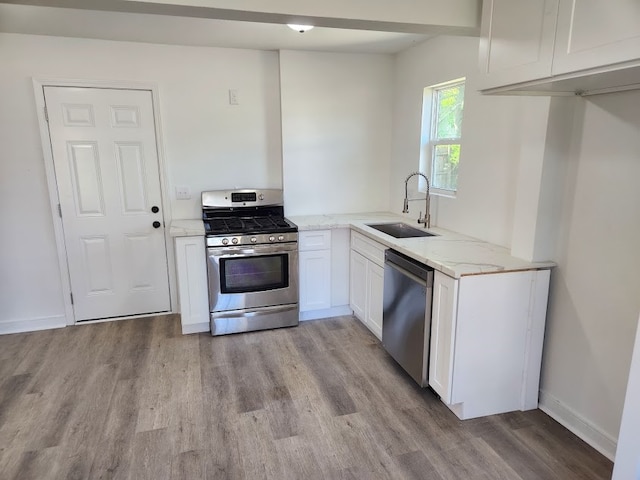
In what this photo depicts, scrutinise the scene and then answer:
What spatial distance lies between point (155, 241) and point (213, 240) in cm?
85

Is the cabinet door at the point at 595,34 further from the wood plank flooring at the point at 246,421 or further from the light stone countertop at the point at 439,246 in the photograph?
the wood plank flooring at the point at 246,421

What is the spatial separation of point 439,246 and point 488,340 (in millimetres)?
665

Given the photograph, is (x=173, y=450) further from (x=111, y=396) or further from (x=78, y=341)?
(x=78, y=341)

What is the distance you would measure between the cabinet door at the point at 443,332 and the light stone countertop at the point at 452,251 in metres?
0.09

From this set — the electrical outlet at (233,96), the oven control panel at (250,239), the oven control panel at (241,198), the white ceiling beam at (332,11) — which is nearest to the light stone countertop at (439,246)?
the oven control panel at (250,239)

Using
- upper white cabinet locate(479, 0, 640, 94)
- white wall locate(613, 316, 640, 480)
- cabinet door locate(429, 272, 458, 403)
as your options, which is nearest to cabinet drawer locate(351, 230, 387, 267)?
cabinet door locate(429, 272, 458, 403)

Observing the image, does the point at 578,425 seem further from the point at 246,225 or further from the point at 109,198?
the point at 109,198

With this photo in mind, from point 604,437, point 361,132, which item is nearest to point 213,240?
point 361,132

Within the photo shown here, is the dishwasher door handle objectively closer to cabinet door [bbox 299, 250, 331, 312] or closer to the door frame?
cabinet door [bbox 299, 250, 331, 312]

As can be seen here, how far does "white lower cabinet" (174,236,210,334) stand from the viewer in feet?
10.7

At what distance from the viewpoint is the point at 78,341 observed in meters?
3.34

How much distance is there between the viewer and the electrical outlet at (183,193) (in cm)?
373

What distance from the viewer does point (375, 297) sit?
10.5 ft

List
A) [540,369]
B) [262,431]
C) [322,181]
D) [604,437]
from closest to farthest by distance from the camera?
[604,437]
[262,431]
[540,369]
[322,181]
